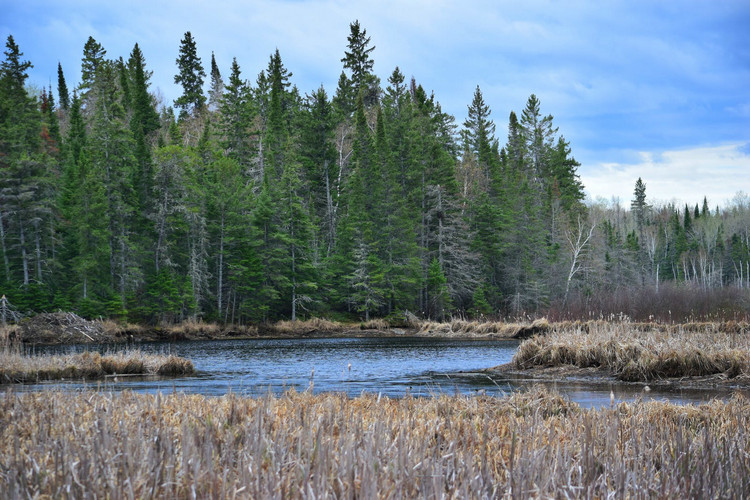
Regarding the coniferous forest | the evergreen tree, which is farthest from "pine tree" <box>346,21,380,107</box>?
the evergreen tree

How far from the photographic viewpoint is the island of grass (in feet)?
53.3

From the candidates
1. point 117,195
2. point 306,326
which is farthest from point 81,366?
point 117,195

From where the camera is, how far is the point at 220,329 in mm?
46875

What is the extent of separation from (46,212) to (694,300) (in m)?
49.1

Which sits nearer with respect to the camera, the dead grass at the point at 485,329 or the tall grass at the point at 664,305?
the dead grass at the point at 485,329

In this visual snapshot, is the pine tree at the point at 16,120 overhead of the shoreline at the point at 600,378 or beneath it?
overhead

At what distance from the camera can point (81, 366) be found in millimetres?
17875

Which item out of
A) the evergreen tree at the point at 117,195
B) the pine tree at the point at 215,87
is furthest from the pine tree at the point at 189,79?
the evergreen tree at the point at 117,195

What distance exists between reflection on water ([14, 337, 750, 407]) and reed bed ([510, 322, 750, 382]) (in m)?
1.42

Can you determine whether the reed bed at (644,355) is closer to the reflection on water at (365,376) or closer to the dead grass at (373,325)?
the reflection on water at (365,376)

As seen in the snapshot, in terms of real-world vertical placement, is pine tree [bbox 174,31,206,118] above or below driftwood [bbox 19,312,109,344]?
above

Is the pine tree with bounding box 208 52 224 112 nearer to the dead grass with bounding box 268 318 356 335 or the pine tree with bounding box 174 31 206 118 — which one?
the pine tree with bounding box 174 31 206 118

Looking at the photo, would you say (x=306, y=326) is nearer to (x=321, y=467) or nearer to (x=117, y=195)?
(x=117, y=195)

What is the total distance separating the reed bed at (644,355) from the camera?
16.4 m
